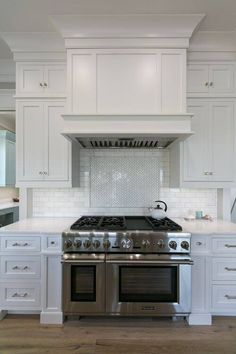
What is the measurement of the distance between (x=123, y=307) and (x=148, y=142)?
173 cm

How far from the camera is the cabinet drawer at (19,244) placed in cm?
235

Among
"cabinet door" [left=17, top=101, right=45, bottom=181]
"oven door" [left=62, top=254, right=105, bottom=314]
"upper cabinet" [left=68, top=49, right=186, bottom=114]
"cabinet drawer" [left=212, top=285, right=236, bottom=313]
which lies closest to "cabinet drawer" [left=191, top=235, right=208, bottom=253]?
"cabinet drawer" [left=212, top=285, right=236, bottom=313]

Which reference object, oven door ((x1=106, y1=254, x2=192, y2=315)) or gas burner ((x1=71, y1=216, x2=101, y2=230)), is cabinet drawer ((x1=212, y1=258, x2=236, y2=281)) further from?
gas burner ((x1=71, y1=216, x2=101, y2=230))

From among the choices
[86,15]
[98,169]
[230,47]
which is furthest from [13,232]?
[230,47]

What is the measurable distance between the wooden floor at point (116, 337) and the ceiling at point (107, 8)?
117 inches

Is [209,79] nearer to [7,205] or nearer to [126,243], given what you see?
[126,243]

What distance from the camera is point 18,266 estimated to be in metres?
2.36

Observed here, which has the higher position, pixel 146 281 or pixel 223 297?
pixel 146 281

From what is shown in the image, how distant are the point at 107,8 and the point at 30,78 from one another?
1112 millimetres

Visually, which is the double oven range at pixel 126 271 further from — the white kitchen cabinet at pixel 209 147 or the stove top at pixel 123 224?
the white kitchen cabinet at pixel 209 147

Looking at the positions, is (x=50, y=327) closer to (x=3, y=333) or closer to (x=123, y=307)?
(x=3, y=333)

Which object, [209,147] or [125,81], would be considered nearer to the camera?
[125,81]

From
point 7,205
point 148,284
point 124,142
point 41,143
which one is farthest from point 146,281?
point 7,205

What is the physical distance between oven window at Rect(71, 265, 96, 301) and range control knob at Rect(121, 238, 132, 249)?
0.35 meters
